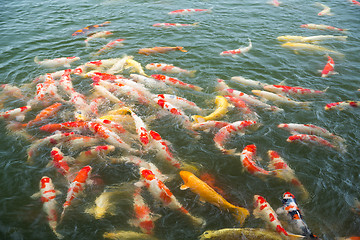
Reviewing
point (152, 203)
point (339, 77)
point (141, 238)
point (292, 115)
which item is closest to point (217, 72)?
point (292, 115)

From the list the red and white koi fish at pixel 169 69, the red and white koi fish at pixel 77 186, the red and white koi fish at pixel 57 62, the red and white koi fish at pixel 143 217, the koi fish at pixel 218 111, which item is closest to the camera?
the red and white koi fish at pixel 143 217

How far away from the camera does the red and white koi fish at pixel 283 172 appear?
5.23 m

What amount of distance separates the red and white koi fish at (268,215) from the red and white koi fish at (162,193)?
1.04m

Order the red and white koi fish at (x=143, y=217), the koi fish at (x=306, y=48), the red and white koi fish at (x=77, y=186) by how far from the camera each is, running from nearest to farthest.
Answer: the red and white koi fish at (x=143, y=217)
the red and white koi fish at (x=77, y=186)
the koi fish at (x=306, y=48)

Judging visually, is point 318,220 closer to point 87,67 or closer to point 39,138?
point 39,138

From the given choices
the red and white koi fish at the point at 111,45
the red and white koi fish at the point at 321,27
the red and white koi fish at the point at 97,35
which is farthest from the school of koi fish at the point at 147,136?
the red and white koi fish at the point at 321,27

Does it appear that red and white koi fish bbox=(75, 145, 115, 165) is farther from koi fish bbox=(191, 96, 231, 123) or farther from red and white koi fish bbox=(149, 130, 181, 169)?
koi fish bbox=(191, 96, 231, 123)

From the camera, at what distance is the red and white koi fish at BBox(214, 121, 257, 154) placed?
20.0ft

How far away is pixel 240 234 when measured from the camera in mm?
4203

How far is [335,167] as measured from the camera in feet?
18.5

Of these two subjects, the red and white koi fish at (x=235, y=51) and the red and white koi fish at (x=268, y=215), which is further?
the red and white koi fish at (x=235, y=51)

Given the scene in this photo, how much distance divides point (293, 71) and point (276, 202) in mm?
5861

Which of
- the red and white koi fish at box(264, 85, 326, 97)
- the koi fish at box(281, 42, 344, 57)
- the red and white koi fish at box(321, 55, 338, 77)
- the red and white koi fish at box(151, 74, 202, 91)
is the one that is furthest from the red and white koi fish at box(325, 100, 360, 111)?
the koi fish at box(281, 42, 344, 57)

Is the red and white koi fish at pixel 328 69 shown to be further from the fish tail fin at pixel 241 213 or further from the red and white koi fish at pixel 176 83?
the fish tail fin at pixel 241 213
